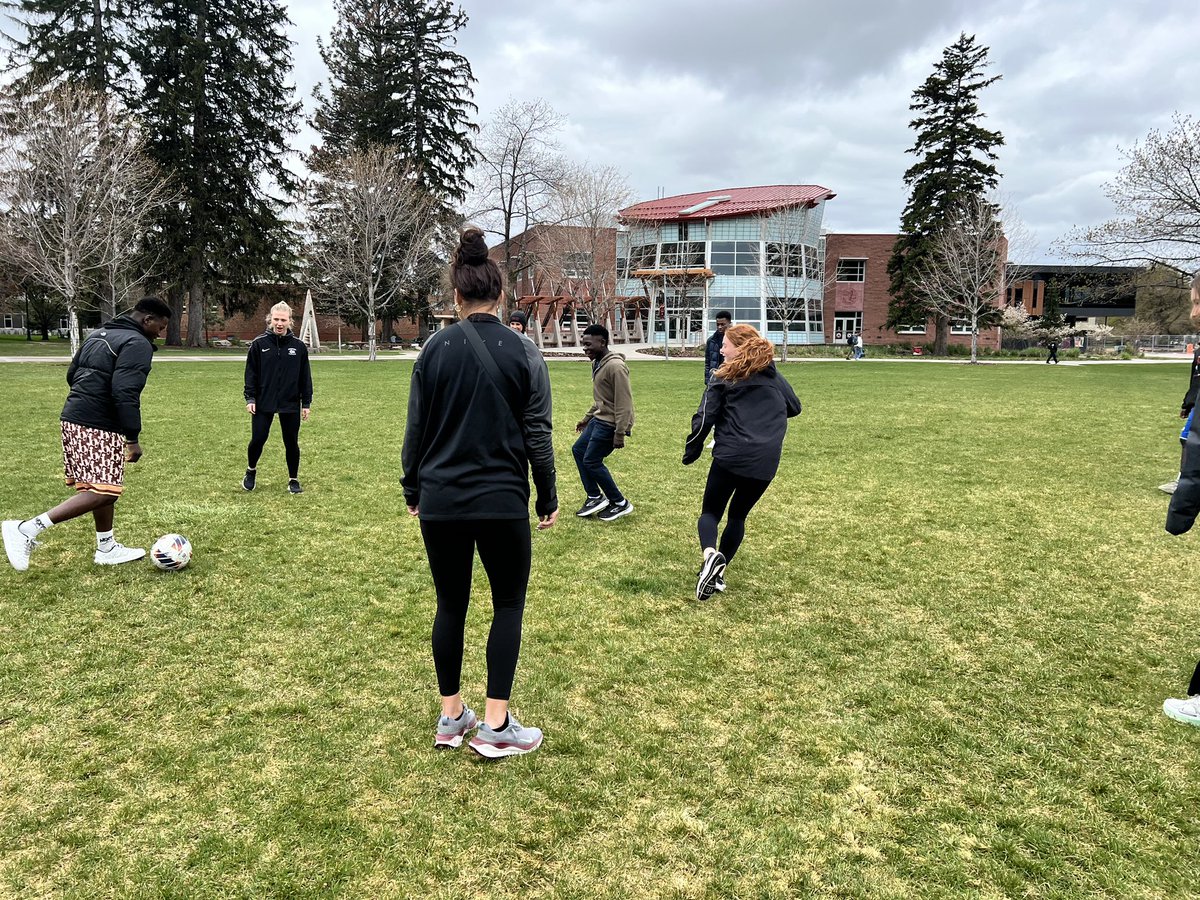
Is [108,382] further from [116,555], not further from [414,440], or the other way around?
[414,440]

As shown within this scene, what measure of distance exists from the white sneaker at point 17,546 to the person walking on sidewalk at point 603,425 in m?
4.52

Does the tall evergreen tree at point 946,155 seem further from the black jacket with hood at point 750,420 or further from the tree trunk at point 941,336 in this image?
the black jacket with hood at point 750,420

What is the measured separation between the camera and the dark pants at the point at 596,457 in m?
6.94

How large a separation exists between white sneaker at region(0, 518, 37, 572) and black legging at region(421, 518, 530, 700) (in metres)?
4.12

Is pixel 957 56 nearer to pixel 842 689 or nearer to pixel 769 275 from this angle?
pixel 769 275

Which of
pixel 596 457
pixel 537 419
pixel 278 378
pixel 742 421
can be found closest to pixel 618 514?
pixel 596 457

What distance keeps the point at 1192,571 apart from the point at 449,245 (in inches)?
1697

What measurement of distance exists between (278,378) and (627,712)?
222 inches

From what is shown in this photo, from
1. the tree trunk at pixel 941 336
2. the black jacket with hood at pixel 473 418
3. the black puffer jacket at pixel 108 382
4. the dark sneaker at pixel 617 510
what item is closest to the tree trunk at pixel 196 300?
the black puffer jacket at pixel 108 382

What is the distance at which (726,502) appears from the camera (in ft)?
16.5

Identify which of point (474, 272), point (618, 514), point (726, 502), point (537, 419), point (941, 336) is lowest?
point (618, 514)

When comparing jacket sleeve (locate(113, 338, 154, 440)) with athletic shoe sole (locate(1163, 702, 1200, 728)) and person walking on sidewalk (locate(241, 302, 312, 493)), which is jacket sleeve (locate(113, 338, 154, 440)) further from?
athletic shoe sole (locate(1163, 702, 1200, 728))

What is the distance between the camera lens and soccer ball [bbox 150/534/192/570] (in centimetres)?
530

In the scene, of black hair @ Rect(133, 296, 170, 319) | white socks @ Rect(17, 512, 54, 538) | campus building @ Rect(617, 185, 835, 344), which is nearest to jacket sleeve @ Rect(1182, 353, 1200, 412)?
→ black hair @ Rect(133, 296, 170, 319)
